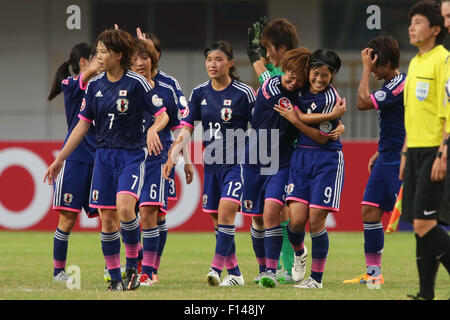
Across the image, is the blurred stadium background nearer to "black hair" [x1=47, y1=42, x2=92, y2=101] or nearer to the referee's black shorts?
"black hair" [x1=47, y1=42, x2=92, y2=101]

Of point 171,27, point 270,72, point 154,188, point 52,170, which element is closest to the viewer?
point 52,170

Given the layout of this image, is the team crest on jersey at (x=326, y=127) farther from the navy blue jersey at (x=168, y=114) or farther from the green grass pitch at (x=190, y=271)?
the navy blue jersey at (x=168, y=114)

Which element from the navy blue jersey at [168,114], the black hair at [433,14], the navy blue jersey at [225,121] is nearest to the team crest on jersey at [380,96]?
the navy blue jersey at [225,121]

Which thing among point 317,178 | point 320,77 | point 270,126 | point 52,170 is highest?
point 320,77

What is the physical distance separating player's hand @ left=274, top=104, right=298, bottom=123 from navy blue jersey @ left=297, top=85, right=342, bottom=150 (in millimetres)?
116

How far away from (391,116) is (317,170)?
1.01m

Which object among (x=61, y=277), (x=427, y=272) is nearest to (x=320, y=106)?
(x=427, y=272)

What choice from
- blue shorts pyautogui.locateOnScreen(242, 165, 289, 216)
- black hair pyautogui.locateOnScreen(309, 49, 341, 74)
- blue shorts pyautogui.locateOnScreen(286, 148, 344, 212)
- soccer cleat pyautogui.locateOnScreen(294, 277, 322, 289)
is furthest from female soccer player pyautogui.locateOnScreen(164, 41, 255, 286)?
black hair pyautogui.locateOnScreen(309, 49, 341, 74)

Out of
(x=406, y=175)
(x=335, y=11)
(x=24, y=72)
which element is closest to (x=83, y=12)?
(x=24, y=72)

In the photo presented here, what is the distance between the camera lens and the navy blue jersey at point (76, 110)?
29.6 ft

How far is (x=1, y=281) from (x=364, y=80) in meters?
3.94

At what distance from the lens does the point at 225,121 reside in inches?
349

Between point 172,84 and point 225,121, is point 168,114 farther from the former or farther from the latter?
point 225,121

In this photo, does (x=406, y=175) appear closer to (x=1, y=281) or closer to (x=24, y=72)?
(x=1, y=281)
